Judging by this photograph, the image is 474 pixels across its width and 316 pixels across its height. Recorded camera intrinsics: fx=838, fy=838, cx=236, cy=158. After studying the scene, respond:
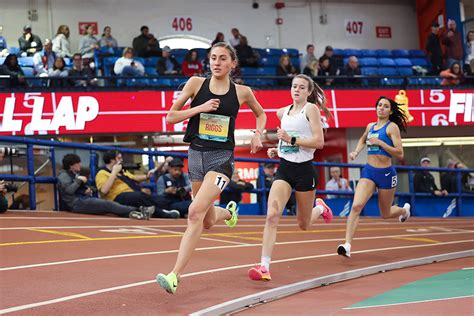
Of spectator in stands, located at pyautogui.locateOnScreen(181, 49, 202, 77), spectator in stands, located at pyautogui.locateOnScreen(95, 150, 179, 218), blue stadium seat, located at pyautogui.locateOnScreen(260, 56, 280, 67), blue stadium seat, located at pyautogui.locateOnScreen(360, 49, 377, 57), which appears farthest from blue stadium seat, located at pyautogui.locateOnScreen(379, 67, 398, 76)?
spectator in stands, located at pyautogui.locateOnScreen(95, 150, 179, 218)

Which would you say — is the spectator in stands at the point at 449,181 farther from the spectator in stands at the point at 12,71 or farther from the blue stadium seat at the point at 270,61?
the spectator in stands at the point at 12,71

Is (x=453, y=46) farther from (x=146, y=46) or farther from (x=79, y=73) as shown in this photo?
(x=79, y=73)

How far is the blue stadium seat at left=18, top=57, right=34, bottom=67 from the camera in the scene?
20062mm

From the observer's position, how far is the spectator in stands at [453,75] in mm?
22406

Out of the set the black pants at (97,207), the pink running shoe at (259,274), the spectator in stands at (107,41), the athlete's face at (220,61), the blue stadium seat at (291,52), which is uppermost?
the spectator in stands at (107,41)

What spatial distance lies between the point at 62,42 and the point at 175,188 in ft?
33.3

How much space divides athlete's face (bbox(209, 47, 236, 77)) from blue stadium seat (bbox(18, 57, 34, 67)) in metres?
14.1

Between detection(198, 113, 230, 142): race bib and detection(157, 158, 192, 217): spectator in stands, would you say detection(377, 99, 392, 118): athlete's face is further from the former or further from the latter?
detection(157, 158, 192, 217): spectator in stands

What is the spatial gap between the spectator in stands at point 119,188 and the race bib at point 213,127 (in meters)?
5.88

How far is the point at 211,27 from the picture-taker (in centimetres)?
2573

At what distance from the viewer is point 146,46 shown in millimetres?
21656

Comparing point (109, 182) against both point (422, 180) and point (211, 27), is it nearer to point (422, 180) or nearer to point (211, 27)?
point (422, 180)

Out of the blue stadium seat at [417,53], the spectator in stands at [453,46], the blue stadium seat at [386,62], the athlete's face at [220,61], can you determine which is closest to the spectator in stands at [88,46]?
the blue stadium seat at [386,62]

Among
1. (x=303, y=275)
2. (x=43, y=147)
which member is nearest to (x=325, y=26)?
(x=43, y=147)
